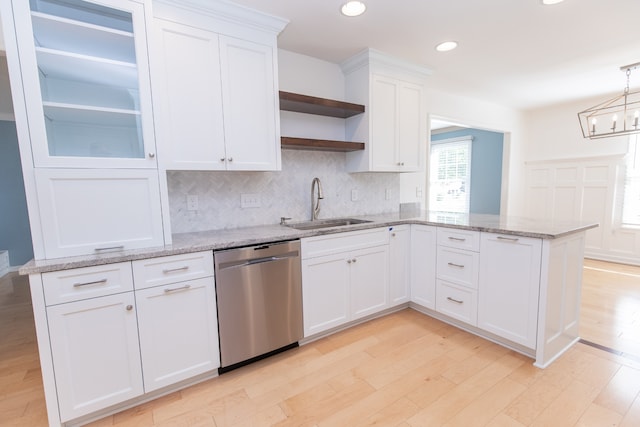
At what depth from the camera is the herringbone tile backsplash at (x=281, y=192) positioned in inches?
89.2

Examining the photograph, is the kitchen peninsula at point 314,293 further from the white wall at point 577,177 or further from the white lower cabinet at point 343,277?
the white wall at point 577,177

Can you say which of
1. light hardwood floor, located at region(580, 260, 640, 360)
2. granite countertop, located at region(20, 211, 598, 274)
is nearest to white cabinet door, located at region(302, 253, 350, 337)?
granite countertop, located at region(20, 211, 598, 274)

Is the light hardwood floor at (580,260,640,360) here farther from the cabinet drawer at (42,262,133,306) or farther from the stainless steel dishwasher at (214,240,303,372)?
the cabinet drawer at (42,262,133,306)

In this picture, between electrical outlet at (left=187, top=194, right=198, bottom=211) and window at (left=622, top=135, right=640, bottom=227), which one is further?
window at (left=622, top=135, right=640, bottom=227)

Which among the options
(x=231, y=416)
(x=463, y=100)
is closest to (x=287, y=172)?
(x=231, y=416)

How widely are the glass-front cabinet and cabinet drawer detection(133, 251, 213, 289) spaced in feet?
1.89

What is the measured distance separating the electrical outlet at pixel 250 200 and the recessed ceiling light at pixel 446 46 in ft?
6.93

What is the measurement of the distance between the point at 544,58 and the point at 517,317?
2.57 meters

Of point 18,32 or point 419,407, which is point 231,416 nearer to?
point 419,407

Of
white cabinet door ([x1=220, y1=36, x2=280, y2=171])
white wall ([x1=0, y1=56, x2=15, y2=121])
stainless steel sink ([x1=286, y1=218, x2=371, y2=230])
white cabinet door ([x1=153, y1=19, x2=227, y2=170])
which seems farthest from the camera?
stainless steel sink ([x1=286, y1=218, x2=371, y2=230])

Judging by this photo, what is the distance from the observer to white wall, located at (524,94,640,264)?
4273mm

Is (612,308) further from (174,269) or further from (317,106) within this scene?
(174,269)

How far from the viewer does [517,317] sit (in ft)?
6.85

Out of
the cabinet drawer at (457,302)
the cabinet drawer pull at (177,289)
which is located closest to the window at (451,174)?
the cabinet drawer at (457,302)
